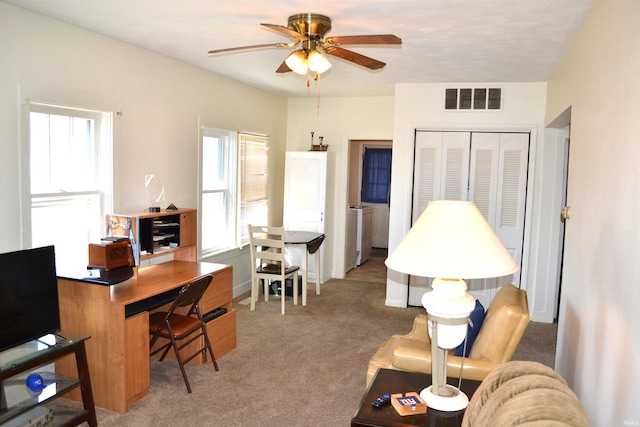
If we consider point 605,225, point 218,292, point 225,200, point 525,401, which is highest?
point 605,225

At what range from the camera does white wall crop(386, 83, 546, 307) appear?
523cm

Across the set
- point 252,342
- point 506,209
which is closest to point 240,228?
point 252,342

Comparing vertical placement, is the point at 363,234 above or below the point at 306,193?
below

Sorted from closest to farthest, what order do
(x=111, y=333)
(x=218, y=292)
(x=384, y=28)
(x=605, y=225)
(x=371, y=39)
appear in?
(x=605, y=225) → (x=371, y=39) → (x=111, y=333) → (x=384, y=28) → (x=218, y=292)

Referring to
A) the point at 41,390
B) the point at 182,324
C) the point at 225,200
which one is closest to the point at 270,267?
the point at 225,200

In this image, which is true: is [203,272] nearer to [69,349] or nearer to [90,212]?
[90,212]

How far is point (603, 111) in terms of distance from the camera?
8.05 feet

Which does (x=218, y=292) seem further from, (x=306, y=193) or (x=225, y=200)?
(x=306, y=193)

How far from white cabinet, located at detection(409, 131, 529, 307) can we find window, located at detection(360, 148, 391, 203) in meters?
3.83

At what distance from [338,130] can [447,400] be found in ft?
17.0

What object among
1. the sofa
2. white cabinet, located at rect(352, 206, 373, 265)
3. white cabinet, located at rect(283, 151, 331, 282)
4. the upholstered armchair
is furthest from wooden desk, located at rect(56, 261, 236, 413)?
white cabinet, located at rect(352, 206, 373, 265)

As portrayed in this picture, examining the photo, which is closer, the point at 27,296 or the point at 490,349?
the point at 490,349

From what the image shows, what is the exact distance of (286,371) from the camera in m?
3.85

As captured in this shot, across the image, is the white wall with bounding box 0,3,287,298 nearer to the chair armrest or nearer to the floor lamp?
the chair armrest
